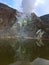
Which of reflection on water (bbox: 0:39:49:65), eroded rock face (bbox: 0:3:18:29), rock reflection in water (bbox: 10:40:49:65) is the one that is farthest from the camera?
Result: eroded rock face (bbox: 0:3:18:29)

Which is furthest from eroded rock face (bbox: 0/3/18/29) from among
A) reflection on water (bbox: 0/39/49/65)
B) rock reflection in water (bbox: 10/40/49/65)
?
rock reflection in water (bbox: 10/40/49/65)

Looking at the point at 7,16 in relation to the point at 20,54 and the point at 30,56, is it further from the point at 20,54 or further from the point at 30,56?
the point at 30,56

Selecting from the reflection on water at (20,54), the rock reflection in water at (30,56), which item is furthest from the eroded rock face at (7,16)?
the rock reflection in water at (30,56)

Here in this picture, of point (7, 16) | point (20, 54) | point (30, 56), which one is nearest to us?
point (30, 56)

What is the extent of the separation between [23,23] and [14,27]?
783cm

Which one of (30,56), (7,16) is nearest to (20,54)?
(30,56)

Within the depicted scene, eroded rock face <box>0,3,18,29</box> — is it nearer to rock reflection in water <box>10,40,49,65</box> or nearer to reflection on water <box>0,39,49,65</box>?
reflection on water <box>0,39,49,65</box>

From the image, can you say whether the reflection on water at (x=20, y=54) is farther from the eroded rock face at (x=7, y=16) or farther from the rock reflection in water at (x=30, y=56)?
the eroded rock face at (x=7, y=16)

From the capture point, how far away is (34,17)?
16800 cm

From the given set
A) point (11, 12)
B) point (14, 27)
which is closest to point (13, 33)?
point (14, 27)

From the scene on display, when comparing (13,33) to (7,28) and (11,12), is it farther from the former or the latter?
(11,12)

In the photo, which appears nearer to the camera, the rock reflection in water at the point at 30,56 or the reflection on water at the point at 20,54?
the rock reflection in water at the point at 30,56

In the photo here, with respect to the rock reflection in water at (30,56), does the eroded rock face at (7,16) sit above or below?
above

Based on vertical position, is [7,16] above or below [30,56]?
above
